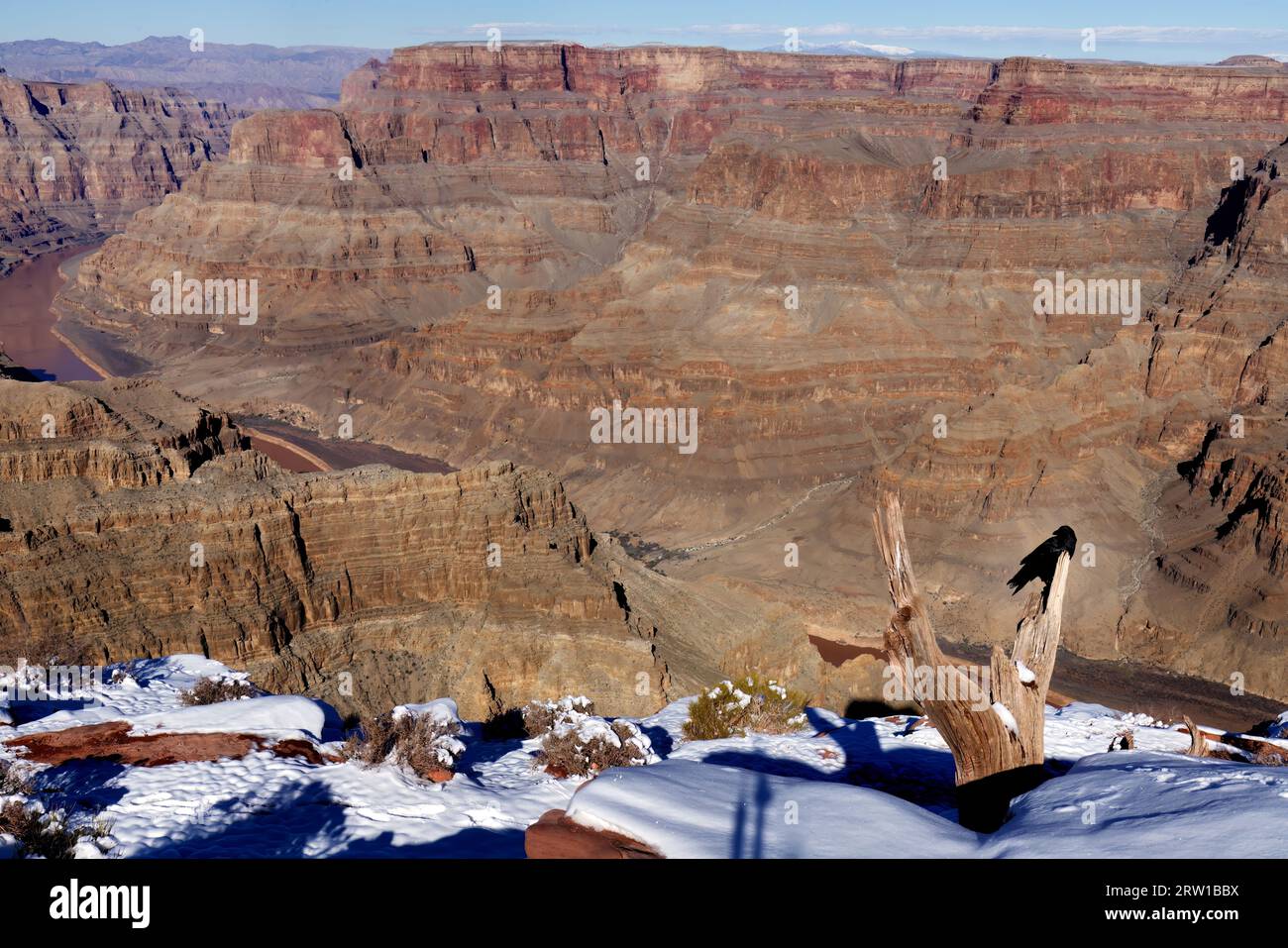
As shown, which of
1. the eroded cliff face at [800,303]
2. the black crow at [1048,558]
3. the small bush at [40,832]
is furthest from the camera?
the eroded cliff face at [800,303]

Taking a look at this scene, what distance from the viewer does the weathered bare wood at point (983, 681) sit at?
14.9 meters

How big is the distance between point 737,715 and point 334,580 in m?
16.3

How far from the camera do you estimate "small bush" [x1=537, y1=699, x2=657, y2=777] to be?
18.2 m

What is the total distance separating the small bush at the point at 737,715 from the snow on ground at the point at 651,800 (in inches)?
62.9

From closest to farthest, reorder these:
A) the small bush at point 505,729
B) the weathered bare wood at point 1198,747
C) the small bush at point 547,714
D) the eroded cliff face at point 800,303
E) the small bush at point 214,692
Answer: the weathered bare wood at point 1198,747 → the small bush at point 214,692 → the small bush at point 547,714 → the small bush at point 505,729 → the eroded cliff face at point 800,303

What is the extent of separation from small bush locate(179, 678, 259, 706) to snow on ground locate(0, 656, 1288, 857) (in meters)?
0.40

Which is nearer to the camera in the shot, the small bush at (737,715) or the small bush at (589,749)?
the small bush at (589,749)

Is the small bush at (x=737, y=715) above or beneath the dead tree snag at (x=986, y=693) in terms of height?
beneath

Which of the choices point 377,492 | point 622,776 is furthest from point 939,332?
point 622,776

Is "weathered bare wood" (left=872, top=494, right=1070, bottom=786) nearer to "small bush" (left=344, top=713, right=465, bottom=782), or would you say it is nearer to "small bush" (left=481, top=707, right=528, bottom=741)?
"small bush" (left=344, top=713, right=465, bottom=782)

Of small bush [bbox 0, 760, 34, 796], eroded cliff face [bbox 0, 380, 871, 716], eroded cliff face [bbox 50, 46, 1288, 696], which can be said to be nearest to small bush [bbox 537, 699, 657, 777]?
small bush [bbox 0, 760, 34, 796]

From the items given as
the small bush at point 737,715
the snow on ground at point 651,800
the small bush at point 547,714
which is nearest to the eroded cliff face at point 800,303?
the small bush at point 737,715

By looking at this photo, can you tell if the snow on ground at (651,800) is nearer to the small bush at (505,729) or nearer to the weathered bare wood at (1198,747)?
the small bush at (505,729)

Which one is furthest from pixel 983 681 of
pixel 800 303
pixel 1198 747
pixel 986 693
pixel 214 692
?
pixel 800 303
